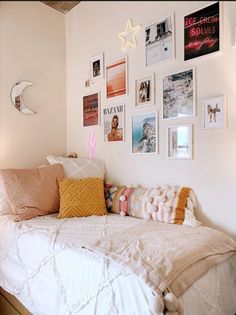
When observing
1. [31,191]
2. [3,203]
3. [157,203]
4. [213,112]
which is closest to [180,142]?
[213,112]

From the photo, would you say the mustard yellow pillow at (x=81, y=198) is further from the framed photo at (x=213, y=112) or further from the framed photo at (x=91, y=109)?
the framed photo at (x=213, y=112)

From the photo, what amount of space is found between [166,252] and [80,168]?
1.20 m

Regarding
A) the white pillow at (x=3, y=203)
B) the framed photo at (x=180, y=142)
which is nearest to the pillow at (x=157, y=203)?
the framed photo at (x=180, y=142)

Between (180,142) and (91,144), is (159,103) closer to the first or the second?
(180,142)

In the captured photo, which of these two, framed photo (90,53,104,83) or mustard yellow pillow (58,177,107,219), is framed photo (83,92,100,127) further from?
mustard yellow pillow (58,177,107,219)

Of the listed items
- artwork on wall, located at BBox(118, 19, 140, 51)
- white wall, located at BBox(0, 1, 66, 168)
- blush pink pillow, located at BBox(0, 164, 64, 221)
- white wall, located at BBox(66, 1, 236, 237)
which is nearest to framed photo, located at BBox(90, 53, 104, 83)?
white wall, located at BBox(66, 1, 236, 237)

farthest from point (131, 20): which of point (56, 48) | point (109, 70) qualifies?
point (56, 48)

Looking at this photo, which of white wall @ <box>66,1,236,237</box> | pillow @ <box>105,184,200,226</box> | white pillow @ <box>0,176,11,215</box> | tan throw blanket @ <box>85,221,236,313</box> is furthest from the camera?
white pillow @ <box>0,176,11,215</box>

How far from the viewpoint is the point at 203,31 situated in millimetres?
1591

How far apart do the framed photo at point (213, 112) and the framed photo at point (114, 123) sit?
711mm

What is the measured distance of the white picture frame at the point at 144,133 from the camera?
6.15 ft

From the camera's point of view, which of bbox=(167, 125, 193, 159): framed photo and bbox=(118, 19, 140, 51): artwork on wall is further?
bbox=(118, 19, 140, 51): artwork on wall

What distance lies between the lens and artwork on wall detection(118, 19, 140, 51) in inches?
78.5

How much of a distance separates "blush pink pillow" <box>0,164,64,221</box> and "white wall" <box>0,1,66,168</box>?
45 cm
